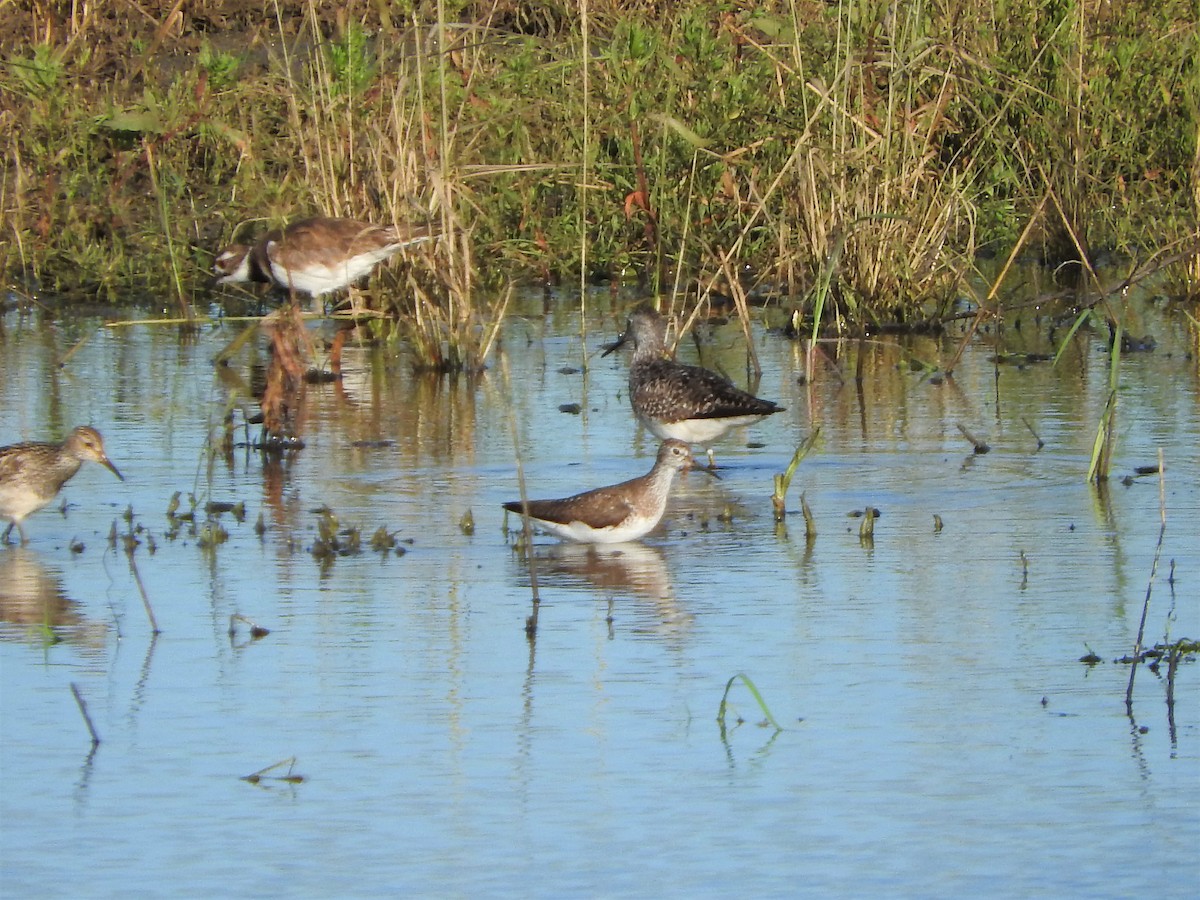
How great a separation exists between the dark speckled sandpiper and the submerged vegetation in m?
2.22

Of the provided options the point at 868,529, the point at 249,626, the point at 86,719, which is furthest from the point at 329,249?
the point at 86,719

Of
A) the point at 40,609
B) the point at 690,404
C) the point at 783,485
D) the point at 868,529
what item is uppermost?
the point at 690,404

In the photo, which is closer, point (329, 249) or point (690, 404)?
point (690, 404)

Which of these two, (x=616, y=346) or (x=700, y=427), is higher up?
(x=616, y=346)

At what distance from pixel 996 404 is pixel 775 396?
1114 mm

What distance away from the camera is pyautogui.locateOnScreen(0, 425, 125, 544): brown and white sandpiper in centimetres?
832

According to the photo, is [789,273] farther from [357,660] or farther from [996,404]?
[357,660]

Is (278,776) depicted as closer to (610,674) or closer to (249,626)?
(610,674)

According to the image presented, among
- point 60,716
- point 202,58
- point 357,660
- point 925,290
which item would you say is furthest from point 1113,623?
point 202,58

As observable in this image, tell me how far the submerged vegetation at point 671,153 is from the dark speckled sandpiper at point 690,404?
2.22 metres

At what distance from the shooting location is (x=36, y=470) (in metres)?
8.47

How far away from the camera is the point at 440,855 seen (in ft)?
16.5

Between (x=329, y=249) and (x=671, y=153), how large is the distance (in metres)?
3.52

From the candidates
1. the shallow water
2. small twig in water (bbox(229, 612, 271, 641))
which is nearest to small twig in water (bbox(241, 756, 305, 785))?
the shallow water
